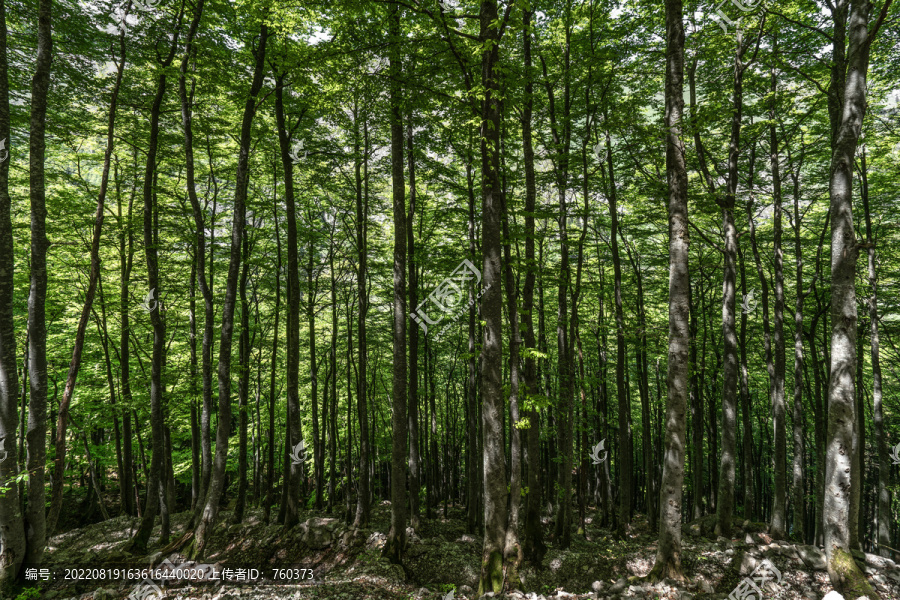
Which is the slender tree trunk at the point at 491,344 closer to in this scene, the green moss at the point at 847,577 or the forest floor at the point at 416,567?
the forest floor at the point at 416,567

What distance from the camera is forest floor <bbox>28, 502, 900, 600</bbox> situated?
5973mm

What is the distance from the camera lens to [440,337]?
60.3 feet

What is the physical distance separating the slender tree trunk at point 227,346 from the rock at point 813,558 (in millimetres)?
10192

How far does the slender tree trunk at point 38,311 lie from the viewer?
6133 mm

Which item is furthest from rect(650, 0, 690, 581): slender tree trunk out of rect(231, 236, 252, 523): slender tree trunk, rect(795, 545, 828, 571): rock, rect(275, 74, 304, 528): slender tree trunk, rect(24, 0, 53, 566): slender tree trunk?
rect(231, 236, 252, 523): slender tree trunk

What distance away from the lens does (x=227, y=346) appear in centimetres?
855

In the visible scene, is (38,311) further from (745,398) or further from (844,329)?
(745,398)

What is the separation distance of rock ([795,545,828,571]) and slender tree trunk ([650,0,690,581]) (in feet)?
9.44

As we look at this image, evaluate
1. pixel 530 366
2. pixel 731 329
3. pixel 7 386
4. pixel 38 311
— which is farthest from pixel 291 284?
pixel 731 329

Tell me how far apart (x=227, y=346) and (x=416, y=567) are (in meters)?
6.21

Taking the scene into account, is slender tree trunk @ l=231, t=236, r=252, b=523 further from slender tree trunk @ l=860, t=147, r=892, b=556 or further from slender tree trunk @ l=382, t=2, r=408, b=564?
slender tree trunk @ l=860, t=147, r=892, b=556

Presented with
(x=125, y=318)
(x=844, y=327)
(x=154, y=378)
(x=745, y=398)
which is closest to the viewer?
(x=844, y=327)

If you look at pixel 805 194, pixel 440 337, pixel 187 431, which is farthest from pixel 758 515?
pixel 187 431

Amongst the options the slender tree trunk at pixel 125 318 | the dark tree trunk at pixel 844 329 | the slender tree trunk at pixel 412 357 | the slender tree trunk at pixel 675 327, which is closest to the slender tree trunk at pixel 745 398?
the dark tree trunk at pixel 844 329
